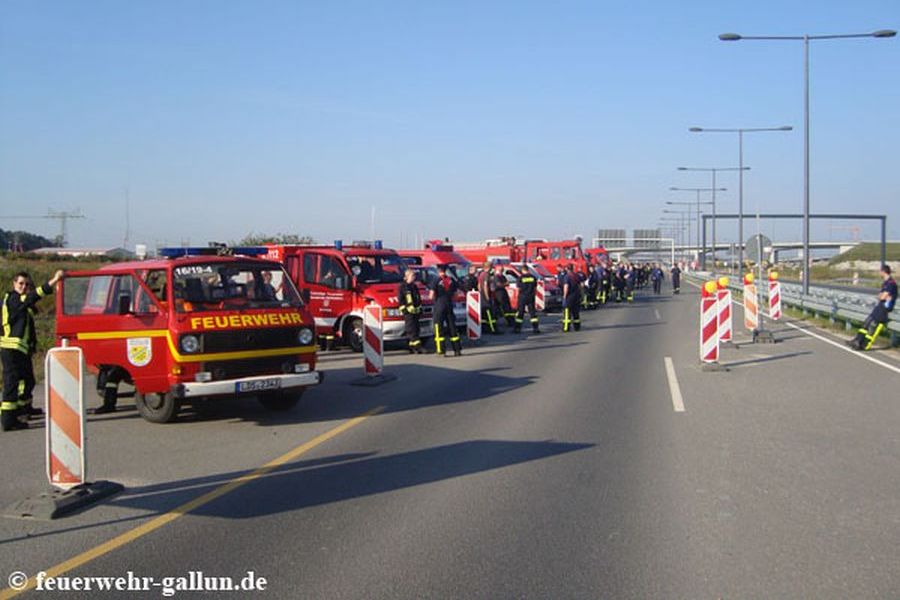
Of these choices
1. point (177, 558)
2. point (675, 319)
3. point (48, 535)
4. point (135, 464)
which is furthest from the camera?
point (675, 319)

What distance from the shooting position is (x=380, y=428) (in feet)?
32.9

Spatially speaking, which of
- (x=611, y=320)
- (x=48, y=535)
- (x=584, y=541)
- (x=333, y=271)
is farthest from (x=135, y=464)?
(x=611, y=320)

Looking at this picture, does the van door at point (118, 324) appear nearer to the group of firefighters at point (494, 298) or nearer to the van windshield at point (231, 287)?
the van windshield at point (231, 287)

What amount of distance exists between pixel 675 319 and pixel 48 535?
1001 inches


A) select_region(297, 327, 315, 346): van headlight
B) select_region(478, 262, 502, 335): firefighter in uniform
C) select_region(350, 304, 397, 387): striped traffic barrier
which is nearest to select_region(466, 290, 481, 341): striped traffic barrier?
select_region(478, 262, 502, 335): firefighter in uniform

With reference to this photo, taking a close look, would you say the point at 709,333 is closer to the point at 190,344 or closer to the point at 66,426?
the point at 190,344

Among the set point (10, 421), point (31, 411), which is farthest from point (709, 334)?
point (10, 421)

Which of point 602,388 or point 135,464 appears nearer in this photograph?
point 135,464

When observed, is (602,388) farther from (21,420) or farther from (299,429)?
(21,420)

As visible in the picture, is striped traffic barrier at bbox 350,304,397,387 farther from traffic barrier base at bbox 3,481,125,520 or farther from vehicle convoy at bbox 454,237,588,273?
vehicle convoy at bbox 454,237,588,273

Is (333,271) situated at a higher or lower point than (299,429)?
higher

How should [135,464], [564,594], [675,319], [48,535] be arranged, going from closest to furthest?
1. [564,594]
2. [48,535]
3. [135,464]
4. [675,319]

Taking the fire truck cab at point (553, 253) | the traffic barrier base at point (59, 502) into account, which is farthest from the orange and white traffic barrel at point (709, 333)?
the fire truck cab at point (553, 253)

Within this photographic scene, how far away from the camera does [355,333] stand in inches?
746
